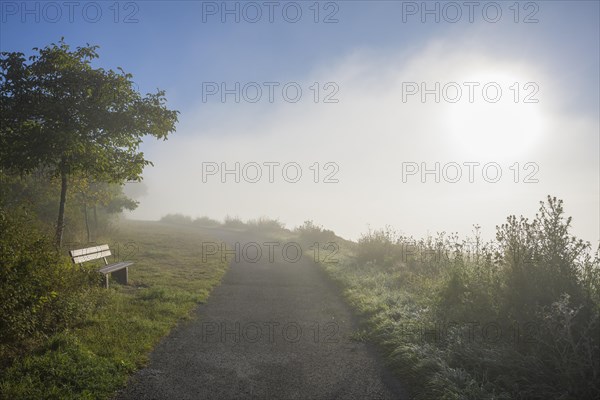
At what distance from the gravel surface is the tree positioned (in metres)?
5.53

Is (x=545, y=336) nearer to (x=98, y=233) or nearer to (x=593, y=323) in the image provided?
(x=593, y=323)

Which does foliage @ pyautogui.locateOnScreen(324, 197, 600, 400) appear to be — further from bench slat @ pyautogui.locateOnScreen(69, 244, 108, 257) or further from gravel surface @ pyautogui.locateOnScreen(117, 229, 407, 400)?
bench slat @ pyautogui.locateOnScreen(69, 244, 108, 257)

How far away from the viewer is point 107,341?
6270 mm

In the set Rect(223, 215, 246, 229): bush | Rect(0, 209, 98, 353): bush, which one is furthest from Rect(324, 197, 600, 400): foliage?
Rect(223, 215, 246, 229): bush

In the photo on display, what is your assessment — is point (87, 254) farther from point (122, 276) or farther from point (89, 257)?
point (122, 276)

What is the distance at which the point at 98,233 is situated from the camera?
21.8 meters

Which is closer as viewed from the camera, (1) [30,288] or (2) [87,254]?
(1) [30,288]

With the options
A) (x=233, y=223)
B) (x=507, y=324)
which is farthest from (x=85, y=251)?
(x=233, y=223)

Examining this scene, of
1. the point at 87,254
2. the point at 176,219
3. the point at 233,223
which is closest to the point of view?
the point at 87,254

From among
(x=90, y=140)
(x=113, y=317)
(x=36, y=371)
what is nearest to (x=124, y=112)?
(x=90, y=140)

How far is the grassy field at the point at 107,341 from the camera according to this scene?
4750mm

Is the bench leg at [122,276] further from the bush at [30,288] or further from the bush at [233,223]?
the bush at [233,223]

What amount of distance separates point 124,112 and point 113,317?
269 inches

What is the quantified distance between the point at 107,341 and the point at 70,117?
7.56 m
